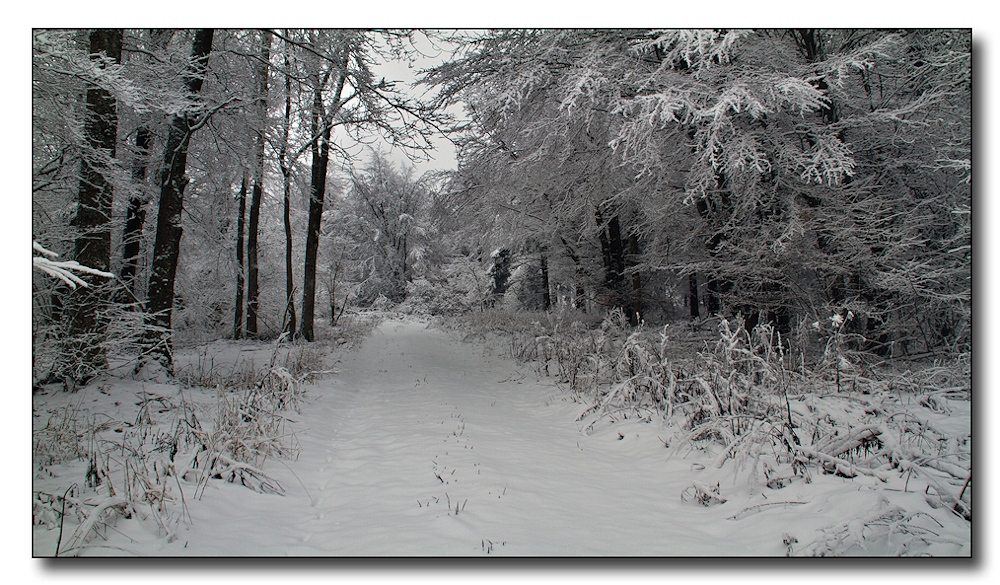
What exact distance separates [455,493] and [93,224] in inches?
207

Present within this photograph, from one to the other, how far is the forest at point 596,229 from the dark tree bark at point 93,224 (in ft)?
0.12

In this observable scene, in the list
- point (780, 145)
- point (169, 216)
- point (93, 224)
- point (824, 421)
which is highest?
point (780, 145)

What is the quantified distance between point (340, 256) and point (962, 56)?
24.8m

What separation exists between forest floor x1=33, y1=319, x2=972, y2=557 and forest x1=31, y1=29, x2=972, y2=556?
44mm

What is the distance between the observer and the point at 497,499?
2.84 metres

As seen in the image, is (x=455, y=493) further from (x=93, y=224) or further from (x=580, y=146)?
(x=580, y=146)

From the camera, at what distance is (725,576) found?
7.63ft

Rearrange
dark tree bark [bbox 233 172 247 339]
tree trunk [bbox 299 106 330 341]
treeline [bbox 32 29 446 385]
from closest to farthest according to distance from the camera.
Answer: treeline [bbox 32 29 446 385]
tree trunk [bbox 299 106 330 341]
dark tree bark [bbox 233 172 247 339]

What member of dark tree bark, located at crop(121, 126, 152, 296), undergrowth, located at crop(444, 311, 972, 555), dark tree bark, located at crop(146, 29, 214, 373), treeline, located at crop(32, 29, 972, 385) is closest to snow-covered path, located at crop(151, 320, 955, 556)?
undergrowth, located at crop(444, 311, 972, 555)

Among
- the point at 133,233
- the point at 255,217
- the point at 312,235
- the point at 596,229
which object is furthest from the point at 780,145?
the point at 255,217

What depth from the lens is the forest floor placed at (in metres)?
2.22

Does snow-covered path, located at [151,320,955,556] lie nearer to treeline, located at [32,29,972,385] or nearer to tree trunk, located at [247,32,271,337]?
treeline, located at [32,29,972,385]

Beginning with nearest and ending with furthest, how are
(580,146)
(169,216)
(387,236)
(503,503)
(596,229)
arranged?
(503,503)
(169,216)
(580,146)
(596,229)
(387,236)

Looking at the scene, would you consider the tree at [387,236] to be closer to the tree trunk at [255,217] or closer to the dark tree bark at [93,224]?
the tree trunk at [255,217]
